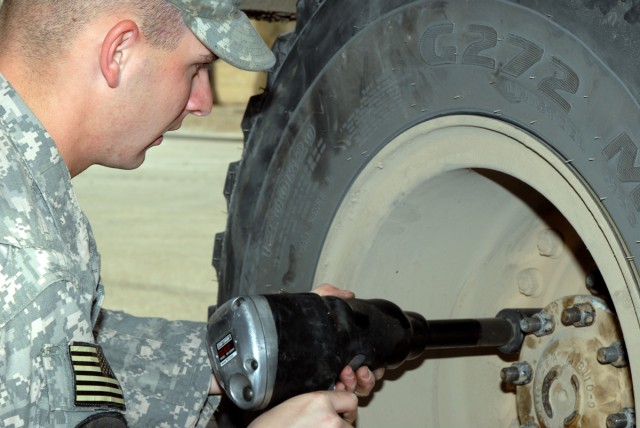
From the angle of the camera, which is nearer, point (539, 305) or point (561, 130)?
point (561, 130)

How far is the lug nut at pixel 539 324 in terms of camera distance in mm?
1942

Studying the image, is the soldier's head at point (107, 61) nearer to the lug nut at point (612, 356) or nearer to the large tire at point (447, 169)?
the large tire at point (447, 169)

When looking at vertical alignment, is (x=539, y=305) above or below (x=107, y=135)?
below

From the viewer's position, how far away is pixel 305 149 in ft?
6.82

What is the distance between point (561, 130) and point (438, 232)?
0.53 metres

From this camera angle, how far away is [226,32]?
1783 millimetres

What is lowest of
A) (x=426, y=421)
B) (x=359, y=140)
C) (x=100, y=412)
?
(x=426, y=421)

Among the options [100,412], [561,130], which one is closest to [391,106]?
[561,130]

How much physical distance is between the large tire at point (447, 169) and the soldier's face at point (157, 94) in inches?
12.4

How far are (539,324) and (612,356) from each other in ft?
0.72

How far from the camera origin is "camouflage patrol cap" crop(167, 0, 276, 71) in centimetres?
174

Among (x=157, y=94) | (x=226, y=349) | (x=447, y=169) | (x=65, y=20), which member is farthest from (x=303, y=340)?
(x=65, y=20)

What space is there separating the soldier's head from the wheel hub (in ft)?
2.44

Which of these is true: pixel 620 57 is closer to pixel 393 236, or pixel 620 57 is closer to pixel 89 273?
pixel 393 236
